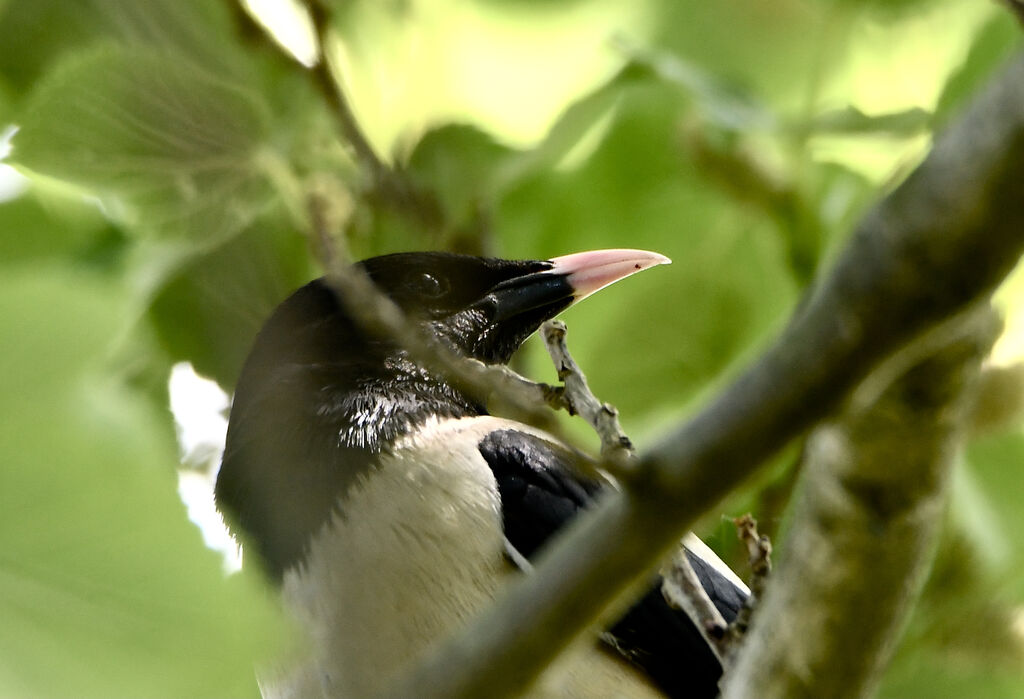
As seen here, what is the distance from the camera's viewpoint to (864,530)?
4.46 ft

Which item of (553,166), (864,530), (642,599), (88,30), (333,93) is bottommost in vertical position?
(864,530)

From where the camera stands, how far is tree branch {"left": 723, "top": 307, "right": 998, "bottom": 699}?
1.28m

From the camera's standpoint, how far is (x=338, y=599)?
249 cm

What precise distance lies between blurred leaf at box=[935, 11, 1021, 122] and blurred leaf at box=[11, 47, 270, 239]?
4.41 ft

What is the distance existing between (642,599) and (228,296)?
1374 millimetres

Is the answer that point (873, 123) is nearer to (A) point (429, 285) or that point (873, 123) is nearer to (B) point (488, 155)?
(B) point (488, 155)

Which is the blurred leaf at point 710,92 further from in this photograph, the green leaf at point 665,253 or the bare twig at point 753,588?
the bare twig at point 753,588

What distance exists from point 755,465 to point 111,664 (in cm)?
59

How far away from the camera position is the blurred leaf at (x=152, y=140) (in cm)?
241

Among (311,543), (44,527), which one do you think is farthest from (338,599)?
(44,527)

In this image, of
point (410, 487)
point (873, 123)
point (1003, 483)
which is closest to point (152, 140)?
point (410, 487)

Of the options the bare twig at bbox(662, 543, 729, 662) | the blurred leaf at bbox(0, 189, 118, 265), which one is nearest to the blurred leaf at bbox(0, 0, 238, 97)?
the blurred leaf at bbox(0, 189, 118, 265)

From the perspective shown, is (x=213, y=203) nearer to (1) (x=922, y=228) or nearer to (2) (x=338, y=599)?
(2) (x=338, y=599)

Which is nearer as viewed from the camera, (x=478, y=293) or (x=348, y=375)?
(x=348, y=375)
